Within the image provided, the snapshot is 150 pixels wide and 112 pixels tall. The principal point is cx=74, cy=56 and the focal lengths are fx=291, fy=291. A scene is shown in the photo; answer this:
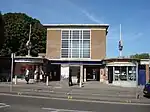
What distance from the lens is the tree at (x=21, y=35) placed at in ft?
177

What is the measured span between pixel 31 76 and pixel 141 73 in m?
15.1

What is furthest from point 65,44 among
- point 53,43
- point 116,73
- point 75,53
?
point 116,73

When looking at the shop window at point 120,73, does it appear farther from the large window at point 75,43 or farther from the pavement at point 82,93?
the pavement at point 82,93

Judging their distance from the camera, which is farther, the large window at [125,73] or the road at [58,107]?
the large window at [125,73]

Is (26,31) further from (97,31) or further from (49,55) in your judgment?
(97,31)

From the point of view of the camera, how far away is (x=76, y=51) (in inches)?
1836

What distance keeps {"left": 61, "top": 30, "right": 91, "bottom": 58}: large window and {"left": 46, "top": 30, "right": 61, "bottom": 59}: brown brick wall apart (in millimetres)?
799

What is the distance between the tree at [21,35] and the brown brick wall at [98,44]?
15.1 meters

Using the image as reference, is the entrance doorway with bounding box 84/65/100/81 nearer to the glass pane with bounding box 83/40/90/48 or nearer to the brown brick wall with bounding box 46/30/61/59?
the glass pane with bounding box 83/40/90/48

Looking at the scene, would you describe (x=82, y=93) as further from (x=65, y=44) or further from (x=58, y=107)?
(x=65, y=44)

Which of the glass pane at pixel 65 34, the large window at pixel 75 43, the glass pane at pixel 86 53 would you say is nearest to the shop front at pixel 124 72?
the glass pane at pixel 86 53

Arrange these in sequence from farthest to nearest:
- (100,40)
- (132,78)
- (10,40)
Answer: (10,40) < (100,40) < (132,78)

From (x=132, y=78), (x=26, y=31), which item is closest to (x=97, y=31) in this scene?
(x=132, y=78)

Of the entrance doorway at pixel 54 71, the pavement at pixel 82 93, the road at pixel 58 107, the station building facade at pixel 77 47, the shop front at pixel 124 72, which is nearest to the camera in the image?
the road at pixel 58 107
